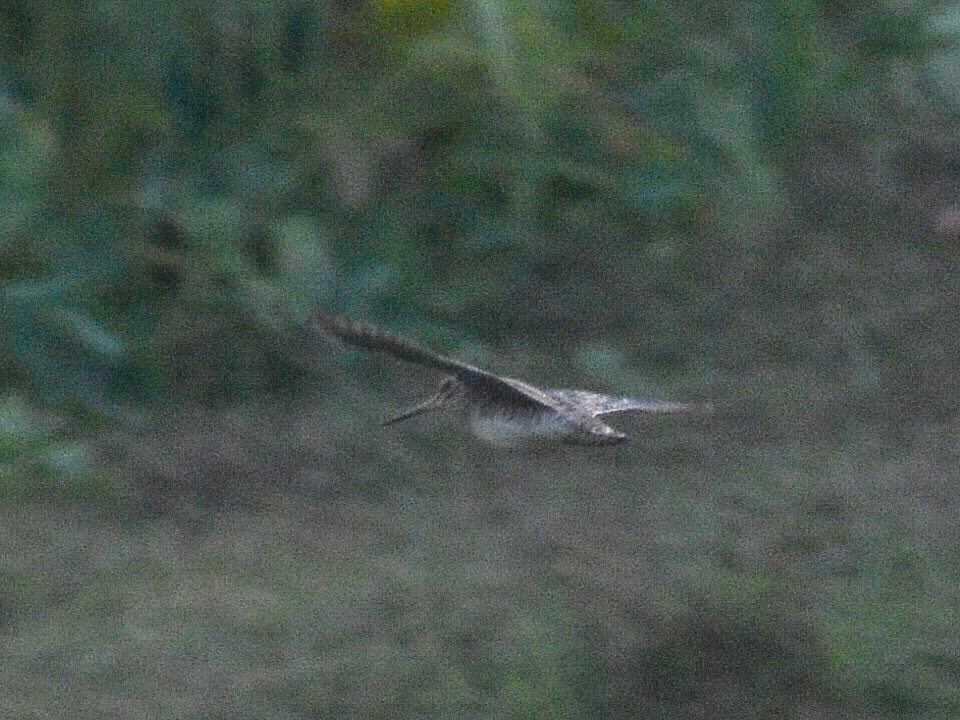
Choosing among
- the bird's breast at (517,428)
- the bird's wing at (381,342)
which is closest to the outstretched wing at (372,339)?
the bird's wing at (381,342)

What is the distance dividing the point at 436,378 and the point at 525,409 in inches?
28.6

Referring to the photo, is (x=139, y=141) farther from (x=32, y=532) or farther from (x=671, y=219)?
(x=671, y=219)

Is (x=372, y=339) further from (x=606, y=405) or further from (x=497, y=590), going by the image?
(x=606, y=405)

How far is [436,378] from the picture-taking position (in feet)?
14.9

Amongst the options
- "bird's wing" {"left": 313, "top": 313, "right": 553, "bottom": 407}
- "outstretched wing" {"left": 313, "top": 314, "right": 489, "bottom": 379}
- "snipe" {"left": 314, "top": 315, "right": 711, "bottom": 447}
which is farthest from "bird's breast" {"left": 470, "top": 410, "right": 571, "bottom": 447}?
"outstretched wing" {"left": 313, "top": 314, "right": 489, "bottom": 379}

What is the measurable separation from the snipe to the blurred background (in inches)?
6.5

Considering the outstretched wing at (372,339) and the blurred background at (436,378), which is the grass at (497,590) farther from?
the outstretched wing at (372,339)

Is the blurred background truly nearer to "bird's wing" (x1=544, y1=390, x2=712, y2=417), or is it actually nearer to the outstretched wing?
"bird's wing" (x1=544, y1=390, x2=712, y2=417)

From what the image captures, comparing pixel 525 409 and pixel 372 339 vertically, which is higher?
pixel 525 409

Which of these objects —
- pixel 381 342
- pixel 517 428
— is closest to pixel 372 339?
pixel 381 342

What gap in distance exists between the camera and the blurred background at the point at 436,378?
349cm

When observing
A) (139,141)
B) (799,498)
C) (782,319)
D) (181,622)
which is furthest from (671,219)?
(181,622)

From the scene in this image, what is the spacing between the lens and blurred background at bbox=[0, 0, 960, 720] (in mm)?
3488

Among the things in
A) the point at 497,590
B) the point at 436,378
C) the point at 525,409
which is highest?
the point at 436,378
